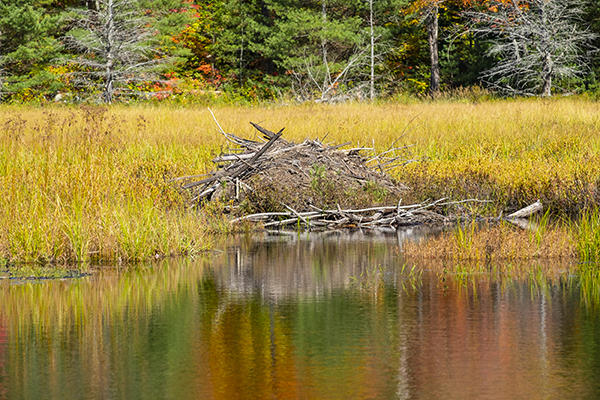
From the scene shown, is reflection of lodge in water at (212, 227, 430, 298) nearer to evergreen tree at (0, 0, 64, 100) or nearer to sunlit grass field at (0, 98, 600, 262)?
sunlit grass field at (0, 98, 600, 262)

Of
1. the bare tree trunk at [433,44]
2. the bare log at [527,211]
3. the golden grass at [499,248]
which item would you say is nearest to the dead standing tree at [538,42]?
the bare tree trunk at [433,44]

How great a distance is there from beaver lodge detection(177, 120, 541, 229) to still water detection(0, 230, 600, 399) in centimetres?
367

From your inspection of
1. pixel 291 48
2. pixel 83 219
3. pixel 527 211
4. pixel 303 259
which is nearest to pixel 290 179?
pixel 527 211

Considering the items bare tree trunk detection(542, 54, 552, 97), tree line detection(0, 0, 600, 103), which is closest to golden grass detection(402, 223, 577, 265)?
tree line detection(0, 0, 600, 103)

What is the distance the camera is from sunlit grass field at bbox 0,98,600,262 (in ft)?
27.5

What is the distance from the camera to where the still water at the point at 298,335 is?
4.25 meters

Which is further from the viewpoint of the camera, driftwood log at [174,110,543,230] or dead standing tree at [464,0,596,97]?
dead standing tree at [464,0,596,97]

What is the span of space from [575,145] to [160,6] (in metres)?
31.1

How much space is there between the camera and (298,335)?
529 centimetres

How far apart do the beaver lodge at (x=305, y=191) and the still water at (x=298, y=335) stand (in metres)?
3.67

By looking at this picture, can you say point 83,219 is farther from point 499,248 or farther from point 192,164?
point 192,164

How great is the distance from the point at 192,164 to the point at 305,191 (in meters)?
2.83

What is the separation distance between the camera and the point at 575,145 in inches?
621

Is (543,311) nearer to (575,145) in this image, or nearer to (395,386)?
(395,386)
